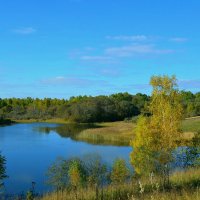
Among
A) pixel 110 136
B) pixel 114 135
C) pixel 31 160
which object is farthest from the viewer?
pixel 114 135

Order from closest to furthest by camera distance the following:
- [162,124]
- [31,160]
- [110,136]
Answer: [162,124]
[31,160]
[110,136]

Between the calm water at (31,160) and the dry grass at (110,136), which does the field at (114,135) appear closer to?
the dry grass at (110,136)

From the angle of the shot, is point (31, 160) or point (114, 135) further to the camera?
point (114, 135)

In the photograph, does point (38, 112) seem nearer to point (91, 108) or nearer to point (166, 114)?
point (91, 108)

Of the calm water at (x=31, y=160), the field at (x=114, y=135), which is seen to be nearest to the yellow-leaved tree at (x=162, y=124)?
the calm water at (x=31, y=160)

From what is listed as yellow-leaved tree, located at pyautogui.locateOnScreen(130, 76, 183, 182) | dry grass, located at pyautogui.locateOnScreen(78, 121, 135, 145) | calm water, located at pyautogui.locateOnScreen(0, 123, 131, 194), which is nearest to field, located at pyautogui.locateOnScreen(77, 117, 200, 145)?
dry grass, located at pyautogui.locateOnScreen(78, 121, 135, 145)

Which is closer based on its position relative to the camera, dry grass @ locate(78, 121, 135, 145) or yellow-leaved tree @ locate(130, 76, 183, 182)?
yellow-leaved tree @ locate(130, 76, 183, 182)

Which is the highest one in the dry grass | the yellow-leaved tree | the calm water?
the yellow-leaved tree

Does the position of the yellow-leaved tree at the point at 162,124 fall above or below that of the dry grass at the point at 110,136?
above

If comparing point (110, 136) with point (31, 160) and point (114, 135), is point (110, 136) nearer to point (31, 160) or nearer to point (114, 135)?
point (114, 135)

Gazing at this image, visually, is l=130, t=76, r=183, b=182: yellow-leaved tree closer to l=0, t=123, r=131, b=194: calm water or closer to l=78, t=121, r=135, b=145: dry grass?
l=0, t=123, r=131, b=194: calm water

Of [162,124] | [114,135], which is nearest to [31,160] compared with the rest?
[162,124]

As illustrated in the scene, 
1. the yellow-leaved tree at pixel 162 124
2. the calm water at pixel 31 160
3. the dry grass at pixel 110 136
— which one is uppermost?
the yellow-leaved tree at pixel 162 124

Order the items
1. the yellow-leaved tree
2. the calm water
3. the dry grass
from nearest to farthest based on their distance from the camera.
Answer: the yellow-leaved tree < the calm water < the dry grass
